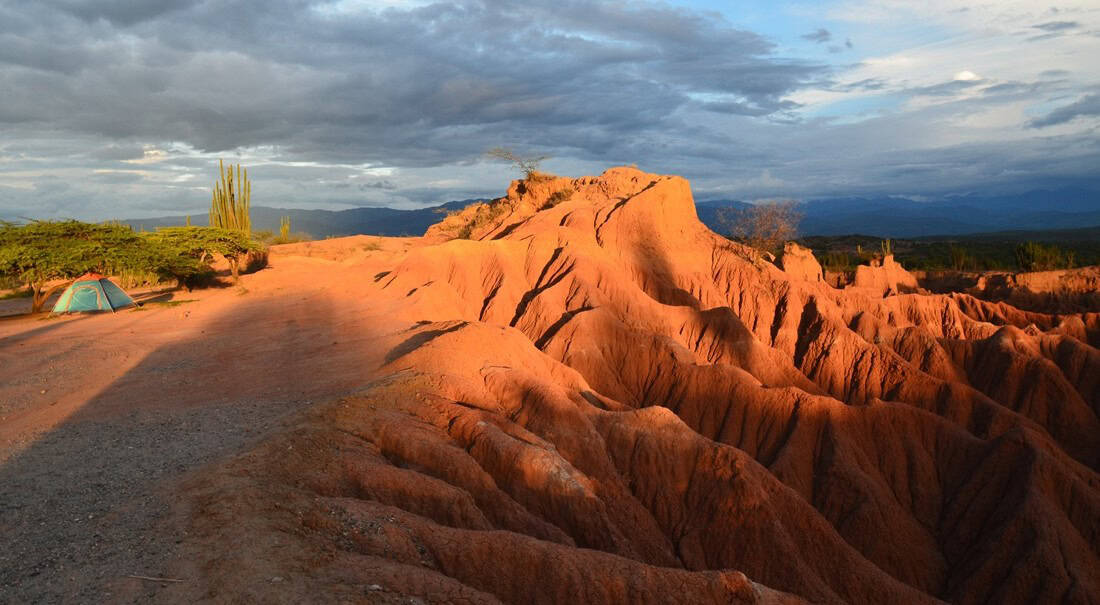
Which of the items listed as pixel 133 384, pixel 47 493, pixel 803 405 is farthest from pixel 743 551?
pixel 133 384

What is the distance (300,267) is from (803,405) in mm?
33772

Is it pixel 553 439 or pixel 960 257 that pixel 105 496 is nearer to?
pixel 553 439

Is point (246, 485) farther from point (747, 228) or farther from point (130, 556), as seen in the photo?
point (747, 228)

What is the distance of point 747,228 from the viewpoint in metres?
53.8

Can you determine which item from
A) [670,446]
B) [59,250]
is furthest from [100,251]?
[670,446]

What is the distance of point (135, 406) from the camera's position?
46.6ft

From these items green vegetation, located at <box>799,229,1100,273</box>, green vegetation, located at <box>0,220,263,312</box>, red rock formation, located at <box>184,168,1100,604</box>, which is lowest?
red rock formation, located at <box>184,168,1100,604</box>

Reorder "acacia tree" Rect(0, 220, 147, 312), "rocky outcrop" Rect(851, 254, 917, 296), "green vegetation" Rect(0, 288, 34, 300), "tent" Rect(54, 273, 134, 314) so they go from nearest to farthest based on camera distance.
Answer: "acacia tree" Rect(0, 220, 147, 312) → "tent" Rect(54, 273, 134, 314) → "green vegetation" Rect(0, 288, 34, 300) → "rocky outcrop" Rect(851, 254, 917, 296)

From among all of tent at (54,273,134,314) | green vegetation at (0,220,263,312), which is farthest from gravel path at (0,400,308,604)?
green vegetation at (0,220,263,312)

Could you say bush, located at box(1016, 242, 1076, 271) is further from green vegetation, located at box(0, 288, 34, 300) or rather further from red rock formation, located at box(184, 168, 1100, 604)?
green vegetation, located at box(0, 288, 34, 300)

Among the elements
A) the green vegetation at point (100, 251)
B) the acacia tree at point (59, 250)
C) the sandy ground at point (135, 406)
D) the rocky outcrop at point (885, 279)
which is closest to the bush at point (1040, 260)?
the rocky outcrop at point (885, 279)

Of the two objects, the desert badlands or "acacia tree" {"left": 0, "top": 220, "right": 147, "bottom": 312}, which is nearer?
the desert badlands

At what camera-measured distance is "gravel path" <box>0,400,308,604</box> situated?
6980mm

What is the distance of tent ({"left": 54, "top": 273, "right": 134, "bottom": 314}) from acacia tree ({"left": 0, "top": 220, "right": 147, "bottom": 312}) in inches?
35.1
